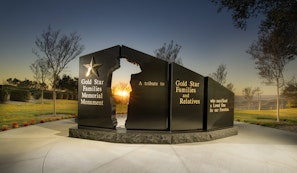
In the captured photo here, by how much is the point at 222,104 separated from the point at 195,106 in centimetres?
154

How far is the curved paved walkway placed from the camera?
4211 mm

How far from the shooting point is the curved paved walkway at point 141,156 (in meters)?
4.21

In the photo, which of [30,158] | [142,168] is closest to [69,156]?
[30,158]

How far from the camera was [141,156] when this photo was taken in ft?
16.5

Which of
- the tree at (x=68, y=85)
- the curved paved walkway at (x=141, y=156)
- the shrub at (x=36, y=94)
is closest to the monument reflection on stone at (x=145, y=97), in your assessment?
the curved paved walkway at (x=141, y=156)

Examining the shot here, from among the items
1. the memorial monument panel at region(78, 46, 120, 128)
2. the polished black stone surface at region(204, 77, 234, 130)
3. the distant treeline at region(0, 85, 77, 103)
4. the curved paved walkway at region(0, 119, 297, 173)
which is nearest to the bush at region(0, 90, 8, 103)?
the distant treeline at region(0, 85, 77, 103)

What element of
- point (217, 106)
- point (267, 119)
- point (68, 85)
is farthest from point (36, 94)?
point (267, 119)

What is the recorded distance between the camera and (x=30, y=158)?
4703 millimetres

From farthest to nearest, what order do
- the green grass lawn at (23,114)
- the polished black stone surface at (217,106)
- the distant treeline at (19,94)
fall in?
1. the distant treeline at (19,94)
2. the green grass lawn at (23,114)
3. the polished black stone surface at (217,106)

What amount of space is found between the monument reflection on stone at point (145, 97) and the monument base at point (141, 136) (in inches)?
2.0

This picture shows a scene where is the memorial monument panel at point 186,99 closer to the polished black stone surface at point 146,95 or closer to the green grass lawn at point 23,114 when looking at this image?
the polished black stone surface at point 146,95

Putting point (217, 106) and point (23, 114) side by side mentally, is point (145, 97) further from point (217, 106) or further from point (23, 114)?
point (23, 114)

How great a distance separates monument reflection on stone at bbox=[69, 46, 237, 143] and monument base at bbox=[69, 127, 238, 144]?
0.05 metres

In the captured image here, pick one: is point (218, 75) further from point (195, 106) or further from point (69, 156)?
point (69, 156)
